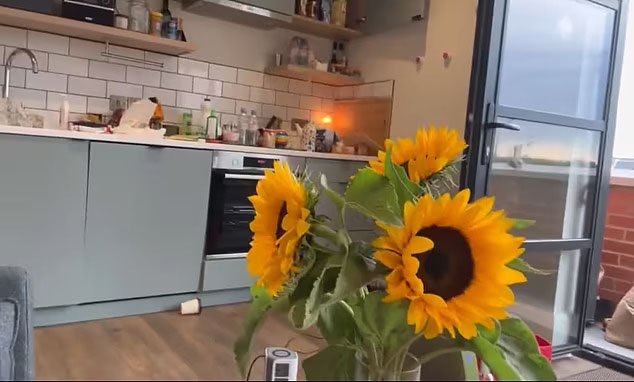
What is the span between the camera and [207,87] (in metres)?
3.46

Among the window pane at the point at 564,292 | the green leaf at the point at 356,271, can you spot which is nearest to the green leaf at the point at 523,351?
the green leaf at the point at 356,271

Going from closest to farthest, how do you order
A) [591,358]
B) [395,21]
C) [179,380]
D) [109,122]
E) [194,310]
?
[179,380], [591,358], [194,310], [109,122], [395,21]

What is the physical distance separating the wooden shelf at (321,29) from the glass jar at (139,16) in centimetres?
87

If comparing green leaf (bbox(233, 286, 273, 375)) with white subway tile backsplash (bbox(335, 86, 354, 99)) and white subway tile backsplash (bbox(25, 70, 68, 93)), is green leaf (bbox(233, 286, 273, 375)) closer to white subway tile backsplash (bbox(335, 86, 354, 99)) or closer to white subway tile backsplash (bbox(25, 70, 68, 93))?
white subway tile backsplash (bbox(25, 70, 68, 93))

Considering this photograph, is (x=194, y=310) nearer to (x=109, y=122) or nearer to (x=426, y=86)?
(x=109, y=122)

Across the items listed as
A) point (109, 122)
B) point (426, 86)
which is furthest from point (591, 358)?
point (109, 122)

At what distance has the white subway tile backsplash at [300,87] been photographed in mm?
3787

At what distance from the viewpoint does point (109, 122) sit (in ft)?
10.0

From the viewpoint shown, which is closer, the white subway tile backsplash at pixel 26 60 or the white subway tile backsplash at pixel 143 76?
the white subway tile backsplash at pixel 26 60

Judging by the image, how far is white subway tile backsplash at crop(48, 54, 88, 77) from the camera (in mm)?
2977

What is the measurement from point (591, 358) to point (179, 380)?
2.65m

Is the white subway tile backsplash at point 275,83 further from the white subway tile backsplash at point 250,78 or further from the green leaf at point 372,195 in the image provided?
the green leaf at point 372,195

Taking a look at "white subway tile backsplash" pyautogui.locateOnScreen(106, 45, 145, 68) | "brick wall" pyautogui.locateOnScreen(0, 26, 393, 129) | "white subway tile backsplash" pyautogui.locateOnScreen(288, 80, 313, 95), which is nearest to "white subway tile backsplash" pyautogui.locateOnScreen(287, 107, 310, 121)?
"brick wall" pyautogui.locateOnScreen(0, 26, 393, 129)

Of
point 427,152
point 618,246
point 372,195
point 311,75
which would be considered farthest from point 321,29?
point 372,195
